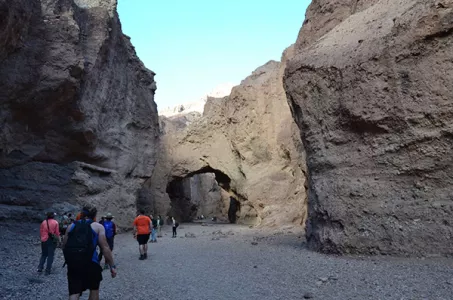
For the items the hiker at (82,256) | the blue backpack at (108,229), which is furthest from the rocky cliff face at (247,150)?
the hiker at (82,256)

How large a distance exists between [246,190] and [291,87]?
15.6 m

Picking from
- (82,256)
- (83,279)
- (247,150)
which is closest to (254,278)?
(83,279)

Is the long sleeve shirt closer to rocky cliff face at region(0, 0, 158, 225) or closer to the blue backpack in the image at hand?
the blue backpack

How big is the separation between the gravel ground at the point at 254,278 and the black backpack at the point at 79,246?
6.13ft

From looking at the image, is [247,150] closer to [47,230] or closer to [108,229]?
[108,229]

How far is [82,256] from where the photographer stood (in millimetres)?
4090

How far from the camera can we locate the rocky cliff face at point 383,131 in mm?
7742

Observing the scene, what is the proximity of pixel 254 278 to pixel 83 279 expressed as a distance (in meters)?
3.37

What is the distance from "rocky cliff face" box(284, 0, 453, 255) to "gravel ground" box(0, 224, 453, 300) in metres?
0.67

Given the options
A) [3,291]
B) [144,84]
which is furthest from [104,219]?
[144,84]

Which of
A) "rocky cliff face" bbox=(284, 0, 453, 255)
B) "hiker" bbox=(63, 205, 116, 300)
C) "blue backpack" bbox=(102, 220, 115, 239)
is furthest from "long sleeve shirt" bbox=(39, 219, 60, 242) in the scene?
"rocky cliff face" bbox=(284, 0, 453, 255)

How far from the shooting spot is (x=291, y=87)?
36.0 feet

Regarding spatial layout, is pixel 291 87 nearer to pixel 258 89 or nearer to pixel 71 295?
pixel 71 295

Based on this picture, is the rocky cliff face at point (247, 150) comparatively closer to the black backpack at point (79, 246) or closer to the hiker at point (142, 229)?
the hiker at point (142, 229)
